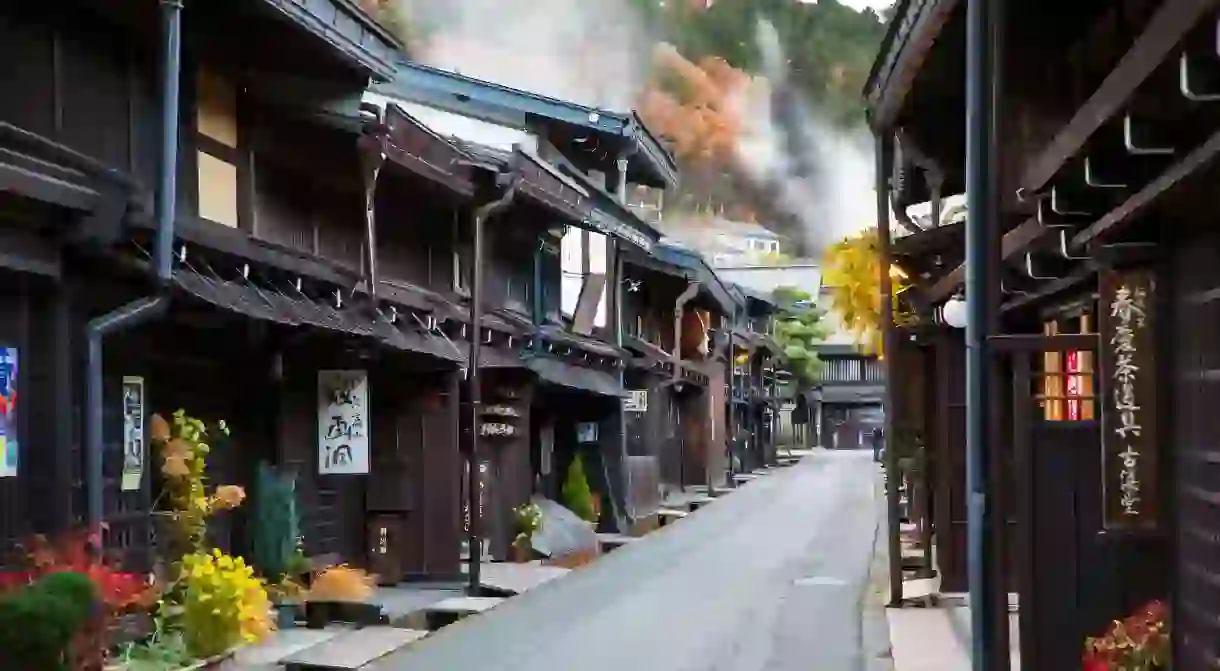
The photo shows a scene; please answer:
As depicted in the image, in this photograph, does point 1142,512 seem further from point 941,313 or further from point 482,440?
point 482,440

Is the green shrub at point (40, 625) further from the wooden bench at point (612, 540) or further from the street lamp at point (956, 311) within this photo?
the wooden bench at point (612, 540)

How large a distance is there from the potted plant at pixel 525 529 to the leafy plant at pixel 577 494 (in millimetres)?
4272

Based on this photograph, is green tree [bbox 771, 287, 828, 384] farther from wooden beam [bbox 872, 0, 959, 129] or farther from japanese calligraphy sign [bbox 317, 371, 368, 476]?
wooden beam [bbox 872, 0, 959, 129]

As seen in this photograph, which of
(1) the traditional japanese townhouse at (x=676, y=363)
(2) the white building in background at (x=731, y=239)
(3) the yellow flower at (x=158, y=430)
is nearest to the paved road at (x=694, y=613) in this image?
(3) the yellow flower at (x=158, y=430)

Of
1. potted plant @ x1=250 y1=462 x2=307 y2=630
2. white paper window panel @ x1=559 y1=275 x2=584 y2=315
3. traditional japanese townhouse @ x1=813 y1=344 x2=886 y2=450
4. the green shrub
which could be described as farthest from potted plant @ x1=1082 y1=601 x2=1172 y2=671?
traditional japanese townhouse @ x1=813 y1=344 x2=886 y2=450

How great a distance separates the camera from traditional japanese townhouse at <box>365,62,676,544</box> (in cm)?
2998

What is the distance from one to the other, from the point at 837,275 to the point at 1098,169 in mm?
37844

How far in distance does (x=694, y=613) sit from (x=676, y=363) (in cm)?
2793

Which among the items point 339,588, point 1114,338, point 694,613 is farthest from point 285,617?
point 1114,338

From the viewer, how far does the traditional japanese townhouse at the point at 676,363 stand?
44.2 m

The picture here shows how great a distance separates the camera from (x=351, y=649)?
53.6ft

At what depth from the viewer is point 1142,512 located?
31.2ft

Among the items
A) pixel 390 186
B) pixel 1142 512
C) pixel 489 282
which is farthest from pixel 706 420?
pixel 1142 512

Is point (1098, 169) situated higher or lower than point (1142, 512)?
higher
